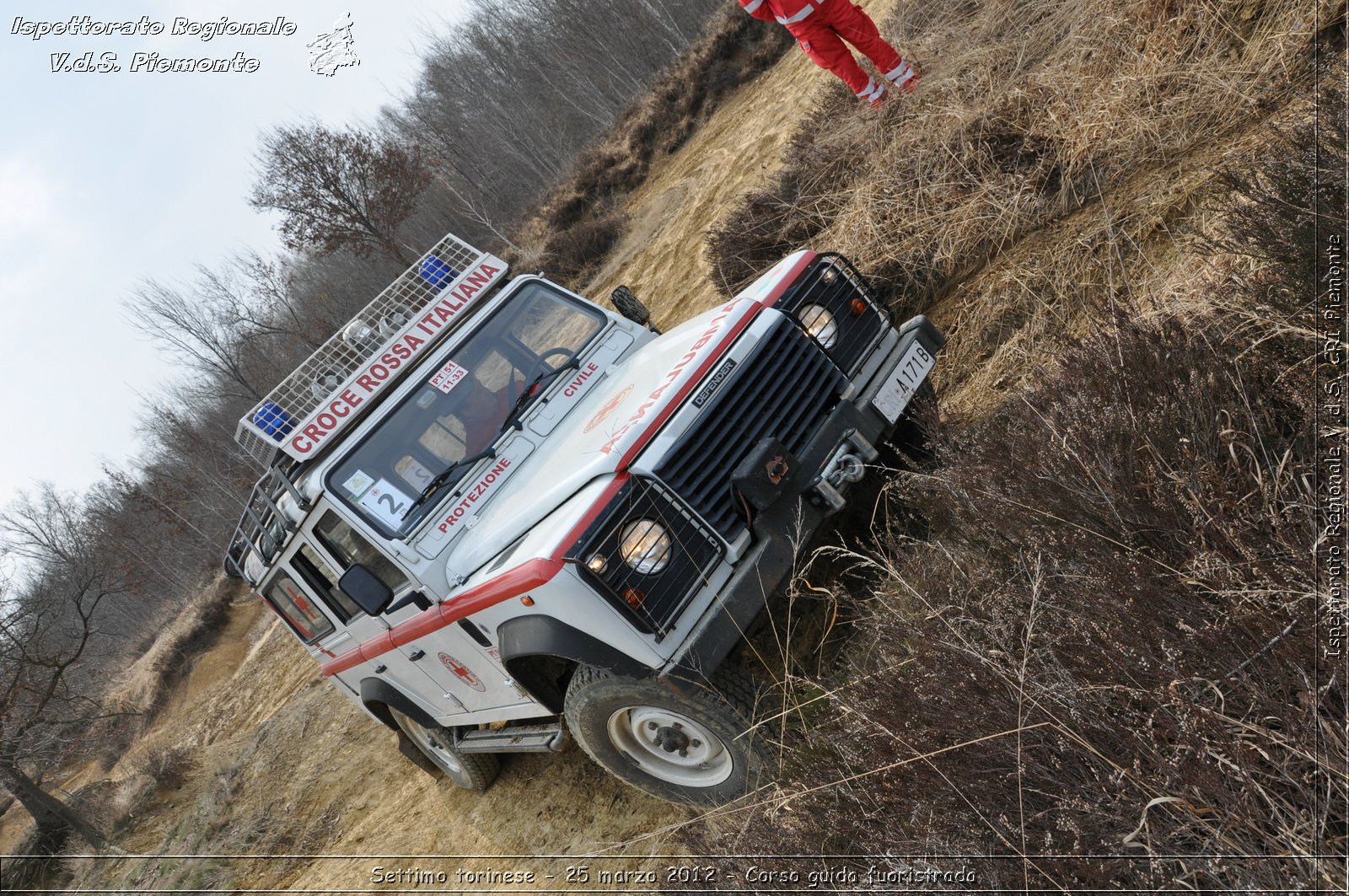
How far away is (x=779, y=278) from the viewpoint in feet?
14.2

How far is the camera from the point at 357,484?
466 centimetres

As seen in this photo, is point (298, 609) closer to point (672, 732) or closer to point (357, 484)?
point (357, 484)

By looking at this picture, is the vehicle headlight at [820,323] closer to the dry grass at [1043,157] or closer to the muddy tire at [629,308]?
the dry grass at [1043,157]

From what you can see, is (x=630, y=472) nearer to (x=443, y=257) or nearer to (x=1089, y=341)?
(x=1089, y=341)

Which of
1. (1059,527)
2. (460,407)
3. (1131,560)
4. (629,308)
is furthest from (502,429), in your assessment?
(1131,560)

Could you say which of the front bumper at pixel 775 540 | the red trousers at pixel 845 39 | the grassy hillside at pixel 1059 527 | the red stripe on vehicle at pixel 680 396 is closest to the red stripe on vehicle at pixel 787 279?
the red stripe on vehicle at pixel 680 396

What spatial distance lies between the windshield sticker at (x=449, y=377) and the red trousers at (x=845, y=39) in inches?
155

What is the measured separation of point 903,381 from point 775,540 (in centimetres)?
111

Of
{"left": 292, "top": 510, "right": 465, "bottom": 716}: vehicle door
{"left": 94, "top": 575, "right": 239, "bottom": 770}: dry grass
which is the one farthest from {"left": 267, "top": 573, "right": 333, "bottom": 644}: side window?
{"left": 94, "top": 575, "right": 239, "bottom": 770}: dry grass

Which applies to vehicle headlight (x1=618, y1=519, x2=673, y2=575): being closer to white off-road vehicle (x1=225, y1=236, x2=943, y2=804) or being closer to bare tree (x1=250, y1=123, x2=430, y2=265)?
white off-road vehicle (x1=225, y1=236, x2=943, y2=804)

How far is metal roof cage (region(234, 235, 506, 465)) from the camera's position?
5.15 m

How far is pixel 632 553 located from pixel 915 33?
6970 millimetres

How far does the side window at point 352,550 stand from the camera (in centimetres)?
461

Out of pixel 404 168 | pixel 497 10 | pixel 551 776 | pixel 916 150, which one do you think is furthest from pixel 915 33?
pixel 497 10
